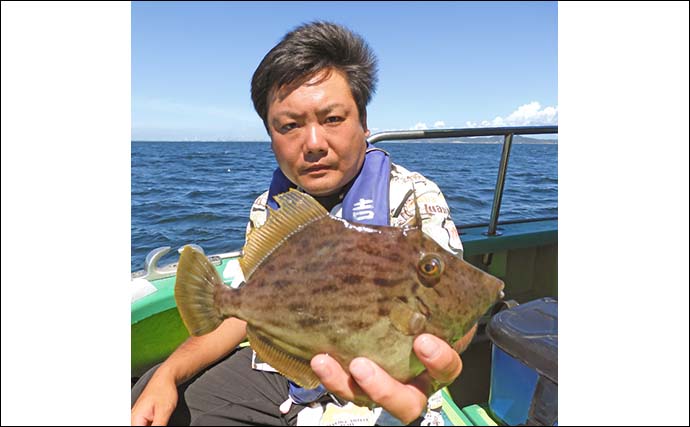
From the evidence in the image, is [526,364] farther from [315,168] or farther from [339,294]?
[315,168]

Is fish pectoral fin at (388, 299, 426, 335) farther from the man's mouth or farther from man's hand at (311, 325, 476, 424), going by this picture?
the man's mouth

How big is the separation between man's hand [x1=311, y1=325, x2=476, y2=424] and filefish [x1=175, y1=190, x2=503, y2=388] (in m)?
0.02

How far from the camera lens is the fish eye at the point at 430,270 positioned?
3.44 ft

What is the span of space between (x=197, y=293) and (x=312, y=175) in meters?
0.56

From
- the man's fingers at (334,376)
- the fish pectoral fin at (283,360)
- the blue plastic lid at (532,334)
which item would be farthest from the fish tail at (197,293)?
the blue plastic lid at (532,334)

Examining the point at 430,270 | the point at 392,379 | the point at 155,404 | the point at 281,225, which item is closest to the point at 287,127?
the point at 281,225

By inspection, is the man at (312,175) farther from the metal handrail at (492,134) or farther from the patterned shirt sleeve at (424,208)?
the metal handrail at (492,134)

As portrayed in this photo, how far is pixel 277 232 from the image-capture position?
119 centimetres

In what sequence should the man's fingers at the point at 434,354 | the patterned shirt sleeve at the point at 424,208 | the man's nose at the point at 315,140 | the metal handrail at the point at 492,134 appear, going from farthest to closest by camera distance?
the metal handrail at the point at 492,134 < the patterned shirt sleeve at the point at 424,208 < the man's nose at the point at 315,140 < the man's fingers at the point at 434,354

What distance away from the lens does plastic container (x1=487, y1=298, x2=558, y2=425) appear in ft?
4.72
